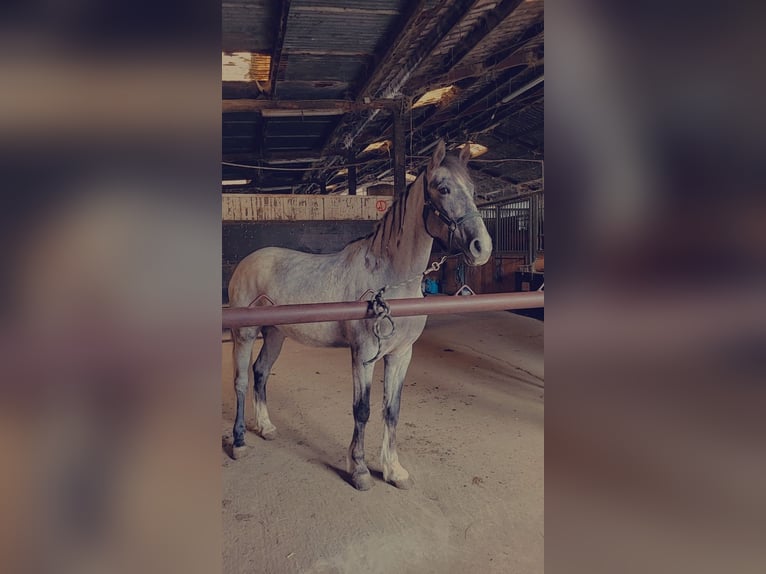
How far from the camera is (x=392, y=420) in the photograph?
2.36 meters

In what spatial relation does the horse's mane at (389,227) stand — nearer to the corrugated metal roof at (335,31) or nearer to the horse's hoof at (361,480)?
the horse's hoof at (361,480)

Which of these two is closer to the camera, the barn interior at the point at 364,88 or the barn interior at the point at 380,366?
the barn interior at the point at 380,366

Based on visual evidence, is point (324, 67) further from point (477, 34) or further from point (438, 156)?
point (438, 156)

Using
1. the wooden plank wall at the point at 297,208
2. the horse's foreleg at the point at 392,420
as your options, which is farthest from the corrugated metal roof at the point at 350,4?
the wooden plank wall at the point at 297,208

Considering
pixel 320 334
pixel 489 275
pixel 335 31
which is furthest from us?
pixel 489 275

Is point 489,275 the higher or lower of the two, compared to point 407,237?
lower

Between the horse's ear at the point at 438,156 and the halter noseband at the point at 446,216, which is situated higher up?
the horse's ear at the point at 438,156

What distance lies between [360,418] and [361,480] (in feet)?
1.01

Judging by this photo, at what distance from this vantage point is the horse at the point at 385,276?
1.92 m

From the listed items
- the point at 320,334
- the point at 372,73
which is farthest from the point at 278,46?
the point at 320,334

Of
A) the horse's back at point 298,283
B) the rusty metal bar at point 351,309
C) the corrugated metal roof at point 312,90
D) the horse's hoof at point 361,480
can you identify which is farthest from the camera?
the corrugated metal roof at point 312,90

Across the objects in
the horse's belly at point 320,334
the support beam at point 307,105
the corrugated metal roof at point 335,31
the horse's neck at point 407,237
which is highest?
the corrugated metal roof at point 335,31

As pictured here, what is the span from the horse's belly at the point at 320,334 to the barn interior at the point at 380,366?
71cm
